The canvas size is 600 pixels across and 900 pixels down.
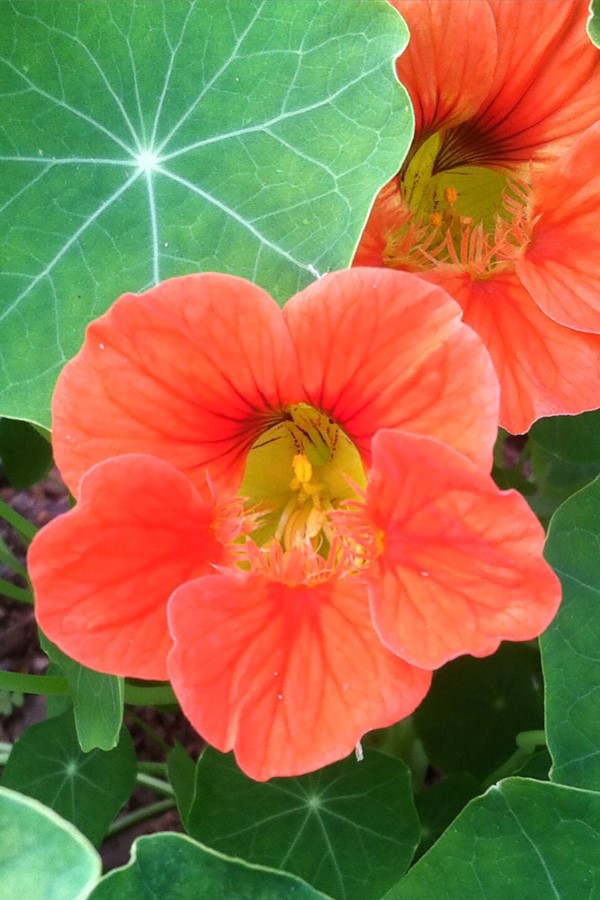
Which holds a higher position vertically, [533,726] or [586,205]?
[586,205]

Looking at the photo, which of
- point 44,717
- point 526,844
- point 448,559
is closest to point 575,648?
point 526,844

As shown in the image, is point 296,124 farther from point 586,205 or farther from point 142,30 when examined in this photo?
point 586,205

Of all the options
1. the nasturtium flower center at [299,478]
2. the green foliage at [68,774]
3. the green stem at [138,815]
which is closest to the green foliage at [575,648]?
the nasturtium flower center at [299,478]

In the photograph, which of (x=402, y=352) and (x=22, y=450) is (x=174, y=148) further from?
(x=22, y=450)

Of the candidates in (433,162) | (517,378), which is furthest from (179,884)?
(433,162)

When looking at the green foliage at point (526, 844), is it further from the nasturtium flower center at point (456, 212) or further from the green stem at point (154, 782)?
the green stem at point (154, 782)

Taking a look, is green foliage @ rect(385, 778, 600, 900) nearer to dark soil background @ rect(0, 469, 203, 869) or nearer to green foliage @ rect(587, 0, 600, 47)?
green foliage @ rect(587, 0, 600, 47)

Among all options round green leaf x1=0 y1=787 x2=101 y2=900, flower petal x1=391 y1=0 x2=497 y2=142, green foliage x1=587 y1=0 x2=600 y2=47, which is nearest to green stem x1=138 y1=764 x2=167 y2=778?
round green leaf x1=0 y1=787 x2=101 y2=900

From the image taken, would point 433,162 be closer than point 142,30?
No
